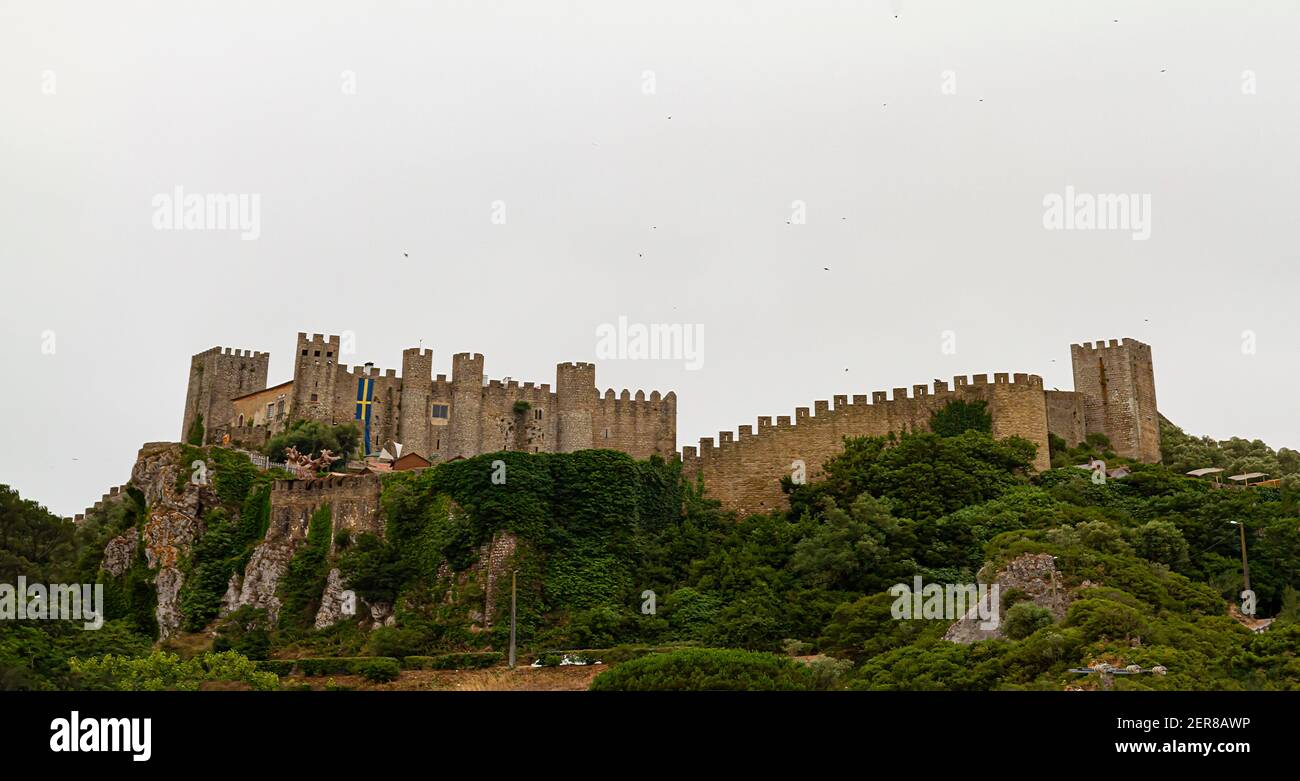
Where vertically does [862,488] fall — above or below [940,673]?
above

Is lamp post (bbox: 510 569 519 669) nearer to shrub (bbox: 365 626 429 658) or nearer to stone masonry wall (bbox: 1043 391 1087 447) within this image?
shrub (bbox: 365 626 429 658)

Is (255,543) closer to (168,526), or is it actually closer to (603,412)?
(168,526)

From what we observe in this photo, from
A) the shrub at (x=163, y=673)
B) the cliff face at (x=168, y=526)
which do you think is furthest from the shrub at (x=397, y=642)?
the cliff face at (x=168, y=526)

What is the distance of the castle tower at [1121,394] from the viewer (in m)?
49.2

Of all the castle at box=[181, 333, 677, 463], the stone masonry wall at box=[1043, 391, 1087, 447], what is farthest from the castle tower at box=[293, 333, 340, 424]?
the stone masonry wall at box=[1043, 391, 1087, 447]

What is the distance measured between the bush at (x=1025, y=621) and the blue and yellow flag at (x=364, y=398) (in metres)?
28.7

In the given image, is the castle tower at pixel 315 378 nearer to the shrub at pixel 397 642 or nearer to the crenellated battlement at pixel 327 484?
the crenellated battlement at pixel 327 484

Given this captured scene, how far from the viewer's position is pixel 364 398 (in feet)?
178
